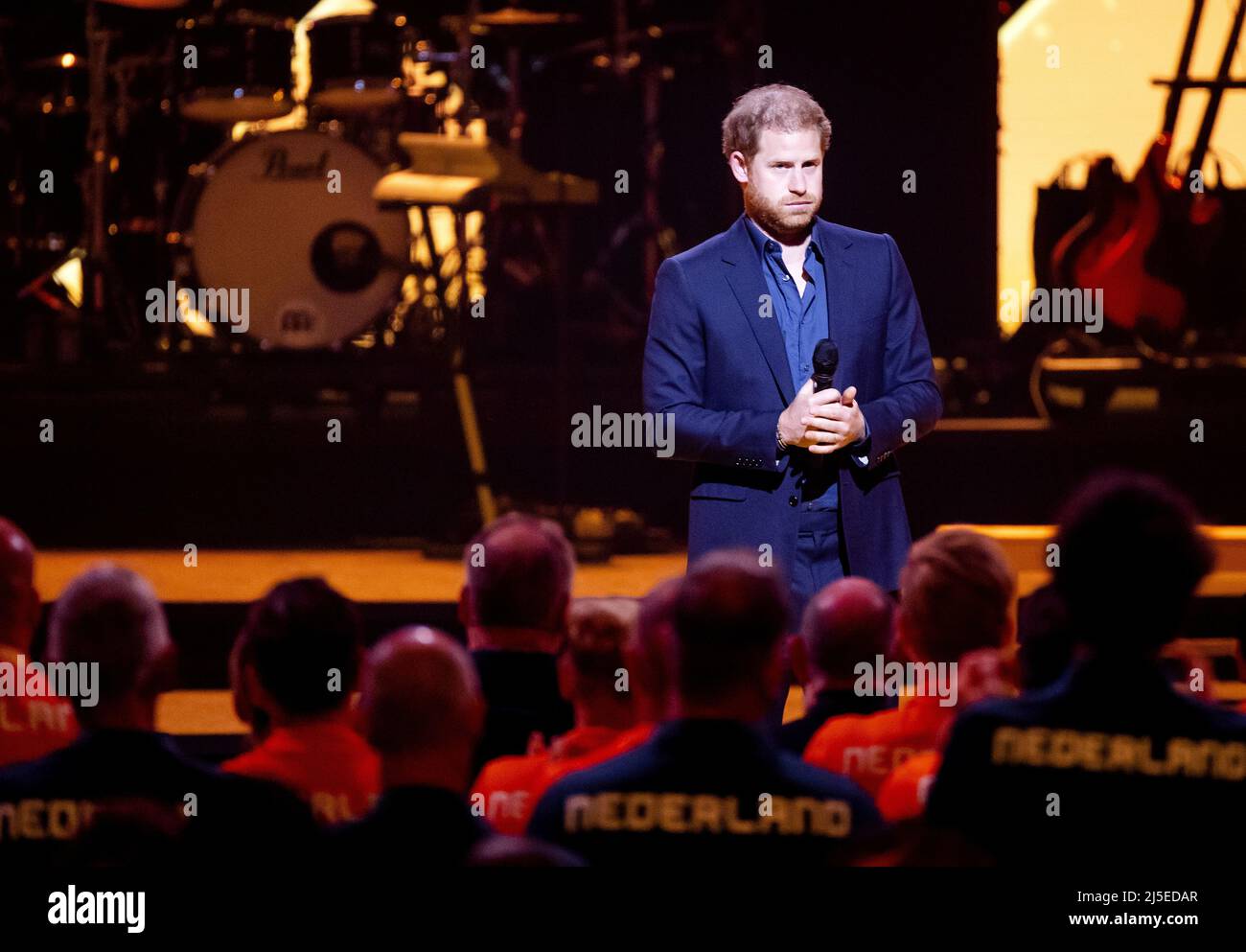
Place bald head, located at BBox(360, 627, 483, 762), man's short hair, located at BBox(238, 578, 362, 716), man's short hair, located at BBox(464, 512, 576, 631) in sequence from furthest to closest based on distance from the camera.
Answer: man's short hair, located at BBox(464, 512, 576, 631)
man's short hair, located at BBox(238, 578, 362, 716)
bald head, located at BBox(360, 627, 483, 762)

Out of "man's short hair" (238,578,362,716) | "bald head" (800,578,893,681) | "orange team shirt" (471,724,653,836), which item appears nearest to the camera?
Result: "man's short hair" (238,578,362,716)

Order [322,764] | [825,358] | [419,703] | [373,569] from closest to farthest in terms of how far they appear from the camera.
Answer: [419,703] < [322,764] < [825,358] < [373,569]

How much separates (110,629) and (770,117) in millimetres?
1300

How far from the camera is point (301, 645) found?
2223 mm

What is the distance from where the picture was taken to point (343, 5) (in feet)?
25.7

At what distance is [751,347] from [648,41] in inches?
209

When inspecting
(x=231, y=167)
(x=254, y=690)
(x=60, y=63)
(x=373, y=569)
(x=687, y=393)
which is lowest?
(x=373, y=569)

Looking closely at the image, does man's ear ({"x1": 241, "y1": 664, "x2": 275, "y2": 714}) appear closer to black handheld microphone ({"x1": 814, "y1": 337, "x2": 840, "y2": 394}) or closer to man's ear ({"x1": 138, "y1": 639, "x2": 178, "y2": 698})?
man's ear ({"x1": 138, "y1": 639, "x2": 178, "y2": 698})

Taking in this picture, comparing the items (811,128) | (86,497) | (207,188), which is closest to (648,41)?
(207,188)

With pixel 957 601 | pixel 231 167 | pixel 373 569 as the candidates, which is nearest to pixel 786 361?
pixel 957 601

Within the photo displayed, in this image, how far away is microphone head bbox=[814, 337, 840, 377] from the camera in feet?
9.04

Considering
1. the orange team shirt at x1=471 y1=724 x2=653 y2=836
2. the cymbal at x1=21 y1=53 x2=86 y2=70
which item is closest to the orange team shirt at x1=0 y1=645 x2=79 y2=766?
the orange team shirt at x1=471 y1=724 x2=653 y2=836

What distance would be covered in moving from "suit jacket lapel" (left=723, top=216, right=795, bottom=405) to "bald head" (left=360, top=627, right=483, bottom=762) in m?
1.19

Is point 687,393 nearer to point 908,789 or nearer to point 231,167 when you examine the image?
point 908,789
